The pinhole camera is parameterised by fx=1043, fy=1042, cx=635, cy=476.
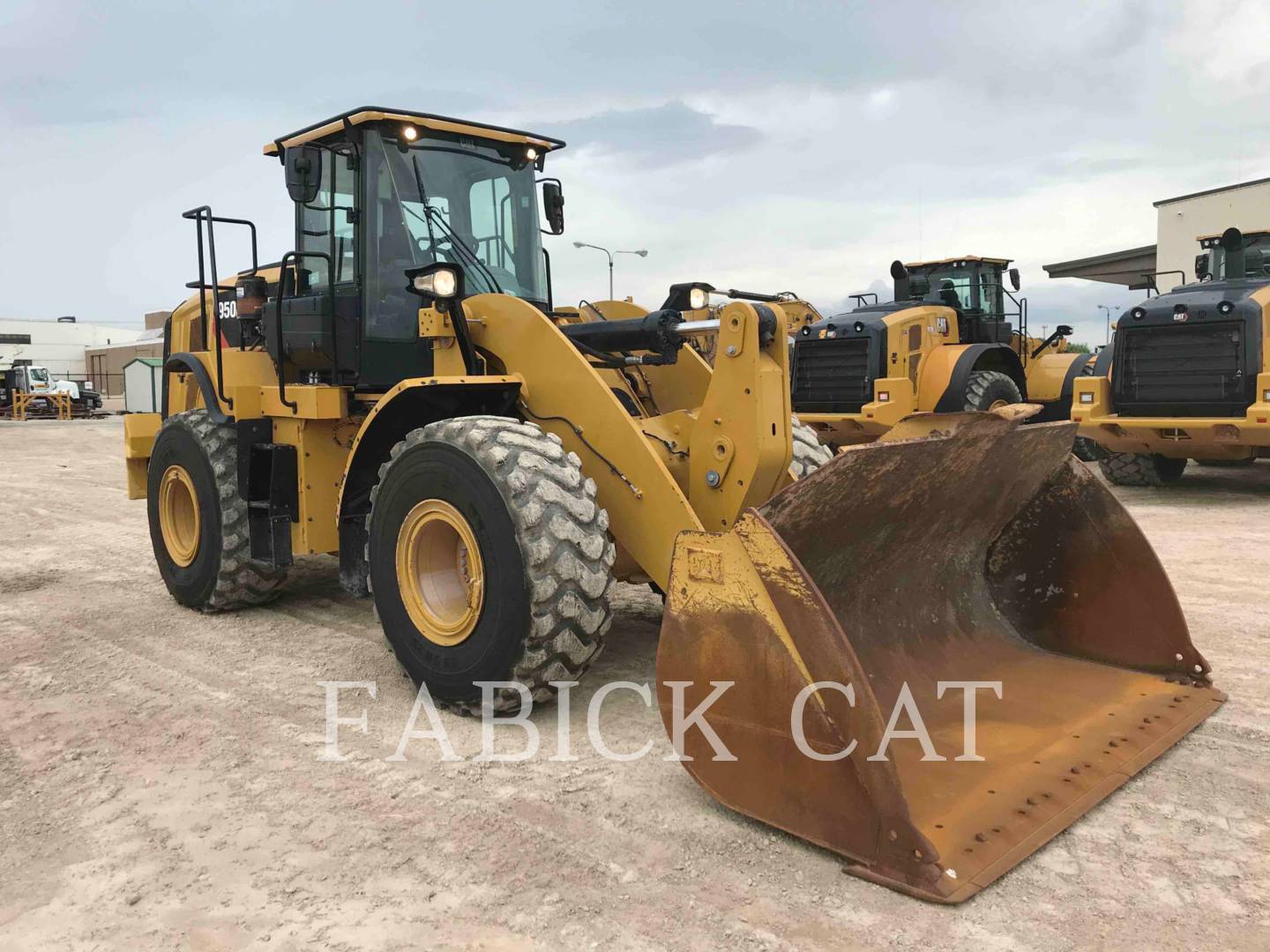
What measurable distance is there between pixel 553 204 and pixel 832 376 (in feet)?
24.8

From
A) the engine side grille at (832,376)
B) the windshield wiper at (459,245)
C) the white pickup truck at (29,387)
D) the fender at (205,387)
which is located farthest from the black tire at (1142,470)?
the white pickup truck at (29,387)

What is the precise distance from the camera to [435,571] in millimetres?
4566

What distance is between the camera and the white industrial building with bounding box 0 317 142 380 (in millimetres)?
69500

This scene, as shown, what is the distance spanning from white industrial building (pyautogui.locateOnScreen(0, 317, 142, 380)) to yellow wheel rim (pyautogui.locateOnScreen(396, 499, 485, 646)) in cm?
7086

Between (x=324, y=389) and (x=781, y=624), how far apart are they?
10.8 ft

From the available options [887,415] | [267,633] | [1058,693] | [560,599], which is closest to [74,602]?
[267,633]

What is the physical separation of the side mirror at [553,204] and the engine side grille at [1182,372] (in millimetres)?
7209

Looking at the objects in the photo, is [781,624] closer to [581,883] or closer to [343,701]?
[581,883]

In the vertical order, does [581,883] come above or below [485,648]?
below

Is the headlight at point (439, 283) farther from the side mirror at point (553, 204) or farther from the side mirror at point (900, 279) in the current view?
the side mirror at point (900, 279)

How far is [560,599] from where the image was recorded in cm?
391

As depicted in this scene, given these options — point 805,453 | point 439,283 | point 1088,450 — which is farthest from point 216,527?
point 1088,450

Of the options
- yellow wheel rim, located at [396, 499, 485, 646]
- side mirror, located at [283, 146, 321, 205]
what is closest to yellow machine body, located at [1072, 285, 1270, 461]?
yellow wheel rim, located at [396, 499, 485, 646]

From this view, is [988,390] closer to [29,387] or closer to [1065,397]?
[1065,397]
